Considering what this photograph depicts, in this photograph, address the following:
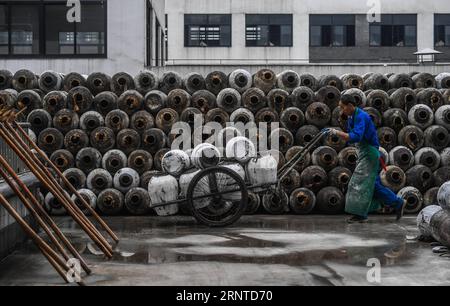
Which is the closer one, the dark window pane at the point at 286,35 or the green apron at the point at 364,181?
the green apron at the point at 364,181

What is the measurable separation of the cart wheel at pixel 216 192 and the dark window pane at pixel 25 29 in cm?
1436

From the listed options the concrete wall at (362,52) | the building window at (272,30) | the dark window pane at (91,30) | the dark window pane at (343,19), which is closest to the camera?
the dark window pane at (91,30)

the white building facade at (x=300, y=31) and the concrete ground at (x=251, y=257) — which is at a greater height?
the white building facade at (x=300, y=31)

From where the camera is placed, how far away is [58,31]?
23.6m

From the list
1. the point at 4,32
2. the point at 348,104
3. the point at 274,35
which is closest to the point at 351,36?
the point at 274,35

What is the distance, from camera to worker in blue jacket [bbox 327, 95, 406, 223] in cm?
1130

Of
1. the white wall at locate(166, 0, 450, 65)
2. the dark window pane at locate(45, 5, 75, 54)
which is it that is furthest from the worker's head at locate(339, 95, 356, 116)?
the white wall at locate(166, 0, 450, 65)

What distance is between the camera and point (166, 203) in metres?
11.4

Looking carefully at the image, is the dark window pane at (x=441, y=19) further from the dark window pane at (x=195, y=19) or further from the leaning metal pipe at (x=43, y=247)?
the leaning metal pipe at (x=43, y=247)

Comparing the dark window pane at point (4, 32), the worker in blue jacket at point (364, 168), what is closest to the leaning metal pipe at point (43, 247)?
the worker in blue jacket at point (364, 168)

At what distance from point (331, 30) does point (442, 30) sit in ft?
25.8

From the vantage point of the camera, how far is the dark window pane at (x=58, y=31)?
23422 mm
